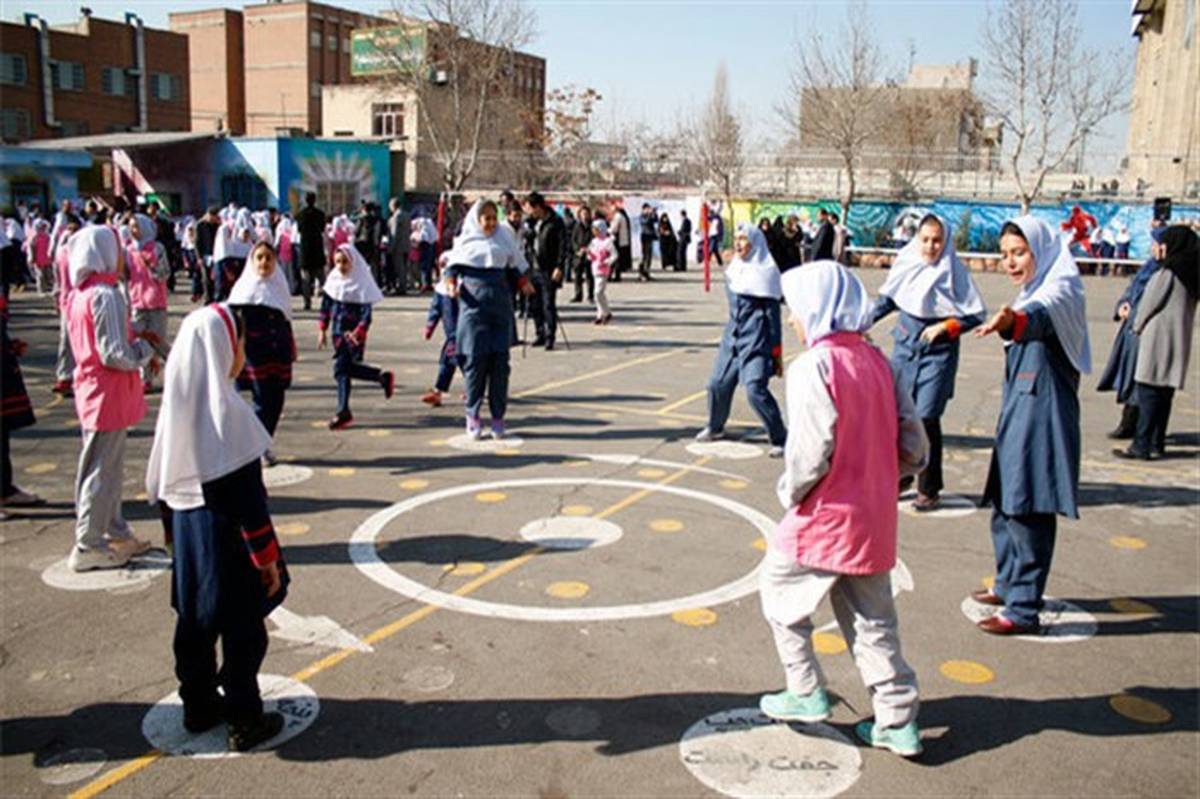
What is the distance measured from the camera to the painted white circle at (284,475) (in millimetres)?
7418

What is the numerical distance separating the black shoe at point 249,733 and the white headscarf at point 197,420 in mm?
872

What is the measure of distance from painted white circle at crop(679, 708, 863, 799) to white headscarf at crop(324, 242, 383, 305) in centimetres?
634

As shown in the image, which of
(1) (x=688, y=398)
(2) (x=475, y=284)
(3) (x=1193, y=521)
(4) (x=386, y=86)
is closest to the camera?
(3) (x=1193, y=521)

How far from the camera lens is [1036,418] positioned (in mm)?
4930

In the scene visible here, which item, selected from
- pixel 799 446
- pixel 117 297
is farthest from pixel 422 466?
pixel 799 446

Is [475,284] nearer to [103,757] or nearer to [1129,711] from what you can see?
[103,757]

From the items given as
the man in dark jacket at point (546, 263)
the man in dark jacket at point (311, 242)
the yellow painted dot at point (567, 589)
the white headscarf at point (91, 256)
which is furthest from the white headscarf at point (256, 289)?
the man in dark jacket at point (311, 242)

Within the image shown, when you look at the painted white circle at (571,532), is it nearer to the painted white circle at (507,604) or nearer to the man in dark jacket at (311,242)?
the painted white circle at (507,604)

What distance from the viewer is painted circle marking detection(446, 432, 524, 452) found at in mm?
8586

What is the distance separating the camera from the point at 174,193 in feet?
122

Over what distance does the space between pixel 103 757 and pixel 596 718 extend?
6.25 feet

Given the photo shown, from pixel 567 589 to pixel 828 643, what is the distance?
57.6 inches

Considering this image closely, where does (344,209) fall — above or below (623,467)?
above

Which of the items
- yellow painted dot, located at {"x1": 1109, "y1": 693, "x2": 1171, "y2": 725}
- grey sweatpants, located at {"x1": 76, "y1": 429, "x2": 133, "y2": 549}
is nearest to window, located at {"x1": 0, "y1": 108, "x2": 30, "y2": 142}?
grey sweatpants, located at {"x1": 76, "y1": 429, "x2": 133, "y2": 549}
